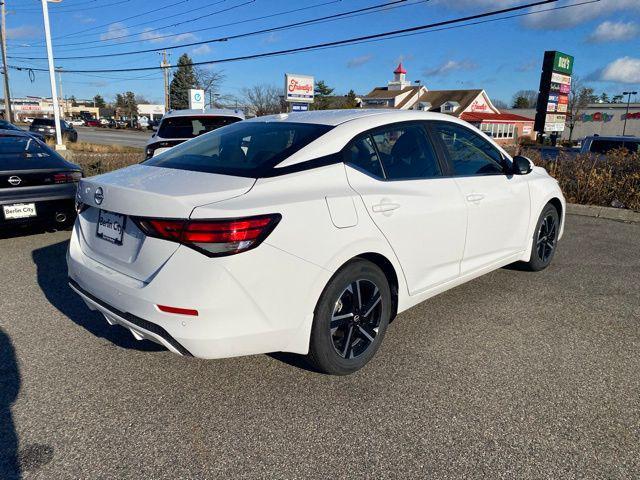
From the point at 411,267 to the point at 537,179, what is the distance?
2215 millimetres

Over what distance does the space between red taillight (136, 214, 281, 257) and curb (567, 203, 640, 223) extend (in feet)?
26.1

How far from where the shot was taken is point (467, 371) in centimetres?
308

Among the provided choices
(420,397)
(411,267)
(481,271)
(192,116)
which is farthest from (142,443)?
(192,116)

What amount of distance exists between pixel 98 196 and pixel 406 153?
6.64ft

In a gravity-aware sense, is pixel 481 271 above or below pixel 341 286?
below

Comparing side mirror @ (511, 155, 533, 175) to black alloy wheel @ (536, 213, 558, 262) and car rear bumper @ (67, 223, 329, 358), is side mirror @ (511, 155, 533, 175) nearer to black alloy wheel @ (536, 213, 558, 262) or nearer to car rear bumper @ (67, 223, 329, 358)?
black alloy wheel @ (536, 213, 558, 262)

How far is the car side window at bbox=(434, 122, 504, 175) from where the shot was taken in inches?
147

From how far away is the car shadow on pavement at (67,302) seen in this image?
133 inches

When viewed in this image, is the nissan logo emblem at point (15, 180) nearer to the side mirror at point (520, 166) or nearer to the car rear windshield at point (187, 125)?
the car rear windshield at point (187, 125)

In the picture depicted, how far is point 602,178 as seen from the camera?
8.79 m

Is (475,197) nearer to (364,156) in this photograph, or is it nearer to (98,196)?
(364,156)

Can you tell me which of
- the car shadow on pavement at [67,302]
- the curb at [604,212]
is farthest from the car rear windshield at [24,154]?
the curb at [604,212]

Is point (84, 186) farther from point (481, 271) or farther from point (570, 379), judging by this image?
point (570, 379)

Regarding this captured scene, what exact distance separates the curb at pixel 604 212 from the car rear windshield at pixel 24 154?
8257mm
